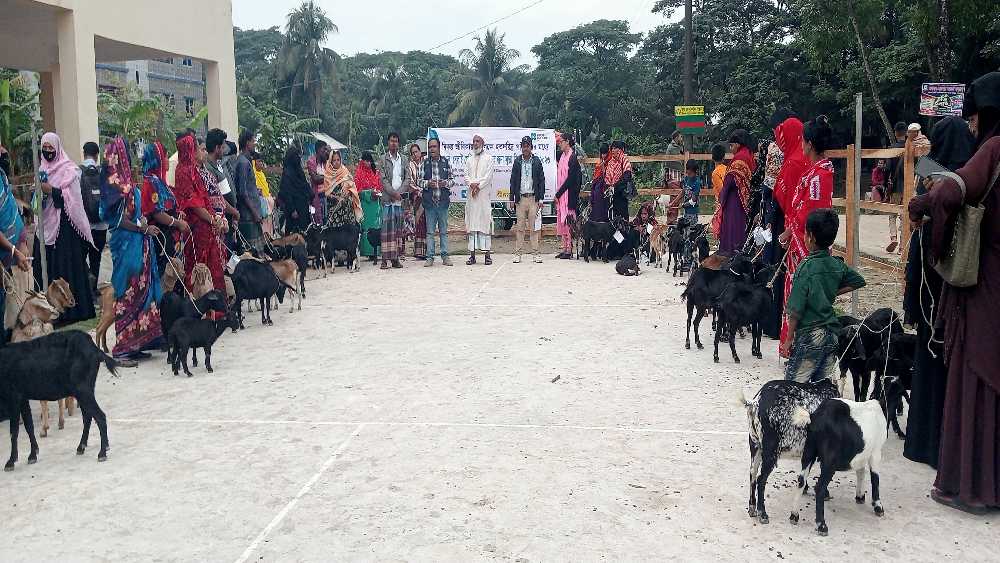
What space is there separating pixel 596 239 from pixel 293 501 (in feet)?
35.4

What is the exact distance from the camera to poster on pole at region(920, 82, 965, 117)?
898 centimetres

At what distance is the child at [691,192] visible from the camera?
579 inches

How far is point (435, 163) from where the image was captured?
47.5ft

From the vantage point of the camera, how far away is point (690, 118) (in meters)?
21.7

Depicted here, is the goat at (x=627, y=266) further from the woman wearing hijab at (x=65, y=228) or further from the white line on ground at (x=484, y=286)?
the woman wearing hijab at (x=65, y=228)

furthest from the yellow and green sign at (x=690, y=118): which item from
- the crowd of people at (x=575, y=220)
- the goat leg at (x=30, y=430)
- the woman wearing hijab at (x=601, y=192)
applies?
the goat leg at (x=30, y=430)

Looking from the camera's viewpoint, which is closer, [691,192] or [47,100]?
[691,192]

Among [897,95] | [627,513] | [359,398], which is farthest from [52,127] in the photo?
[897,95]

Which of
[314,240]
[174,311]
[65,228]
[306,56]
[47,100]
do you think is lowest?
[174,311]

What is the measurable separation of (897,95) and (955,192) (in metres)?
29.1

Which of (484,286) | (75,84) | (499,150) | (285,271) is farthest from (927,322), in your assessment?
(499,150)

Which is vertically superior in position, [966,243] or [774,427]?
[966,243]

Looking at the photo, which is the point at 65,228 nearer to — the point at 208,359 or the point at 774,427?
the point at 208,359

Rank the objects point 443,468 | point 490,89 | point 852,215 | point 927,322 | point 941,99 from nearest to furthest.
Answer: point 927,322 → point 443,468 → point 852,215 → point 941,99 → point 490,89
